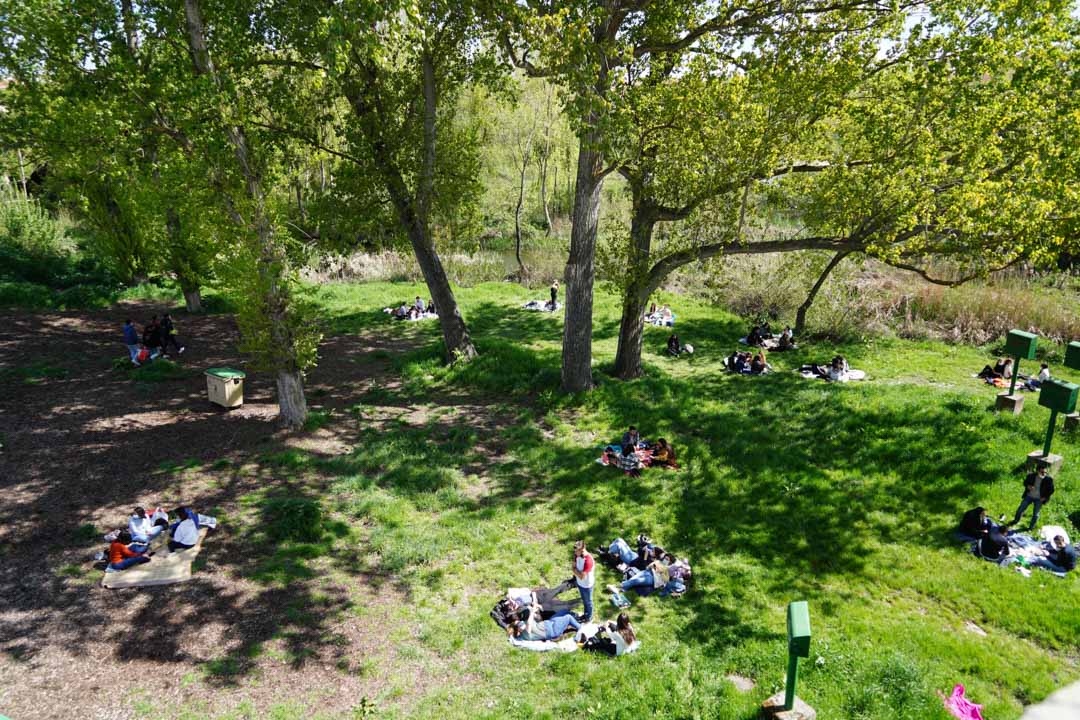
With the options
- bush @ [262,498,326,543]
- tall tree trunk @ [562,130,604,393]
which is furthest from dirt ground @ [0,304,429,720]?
tall tree trunk @ [562,130,604,393]

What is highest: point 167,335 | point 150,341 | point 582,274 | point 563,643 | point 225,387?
point 582,274

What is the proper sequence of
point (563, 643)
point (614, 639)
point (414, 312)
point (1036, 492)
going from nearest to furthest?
1. point (614, 639)
2. point (563, 643)
3. point (1036, 492)
4. point (414, 312)

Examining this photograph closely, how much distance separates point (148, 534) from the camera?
9812 millimetres

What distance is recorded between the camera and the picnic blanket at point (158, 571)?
29.5ft

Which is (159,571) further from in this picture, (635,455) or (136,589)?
(635,455)

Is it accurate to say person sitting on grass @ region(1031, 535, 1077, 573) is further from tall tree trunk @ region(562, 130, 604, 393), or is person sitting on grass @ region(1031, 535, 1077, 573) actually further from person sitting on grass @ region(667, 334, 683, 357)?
person sitting on grass @ region(667, 334, 683, 357)

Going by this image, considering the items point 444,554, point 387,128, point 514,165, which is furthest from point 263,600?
point 514,165

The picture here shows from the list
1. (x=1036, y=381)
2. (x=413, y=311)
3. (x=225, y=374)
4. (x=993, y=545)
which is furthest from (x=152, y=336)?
(x=1036, y=381)

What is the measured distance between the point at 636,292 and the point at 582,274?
1.83m

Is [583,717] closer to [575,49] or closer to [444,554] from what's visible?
[444,554]

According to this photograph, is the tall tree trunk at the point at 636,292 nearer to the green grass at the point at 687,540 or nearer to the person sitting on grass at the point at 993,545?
the green grass at the point at 687,540

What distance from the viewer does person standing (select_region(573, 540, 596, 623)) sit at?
343 inches

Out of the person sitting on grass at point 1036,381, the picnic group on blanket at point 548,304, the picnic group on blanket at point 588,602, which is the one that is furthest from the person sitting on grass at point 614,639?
the picnic group on blanket at point 548,304

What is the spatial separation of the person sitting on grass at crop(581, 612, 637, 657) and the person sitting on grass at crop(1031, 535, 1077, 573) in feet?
21.8
